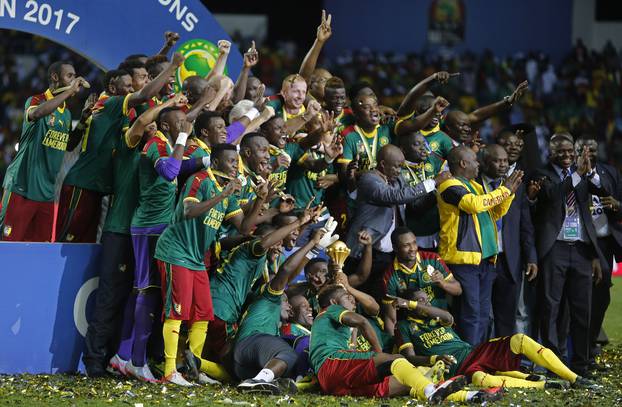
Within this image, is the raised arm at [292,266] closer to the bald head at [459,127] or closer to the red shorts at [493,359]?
the red shorts at [493,359]

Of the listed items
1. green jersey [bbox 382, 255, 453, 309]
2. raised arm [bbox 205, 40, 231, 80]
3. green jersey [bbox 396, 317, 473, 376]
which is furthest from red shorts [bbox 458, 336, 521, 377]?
raised arm [bbox 205, 40, 231, 80]

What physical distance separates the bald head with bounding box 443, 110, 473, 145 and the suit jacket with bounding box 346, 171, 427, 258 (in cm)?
100

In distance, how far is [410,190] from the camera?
10.0 meters

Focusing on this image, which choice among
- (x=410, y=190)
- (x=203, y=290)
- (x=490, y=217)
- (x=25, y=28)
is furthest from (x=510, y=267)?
(x=25, y=28)

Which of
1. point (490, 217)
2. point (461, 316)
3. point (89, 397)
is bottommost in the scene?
point (89, 397)

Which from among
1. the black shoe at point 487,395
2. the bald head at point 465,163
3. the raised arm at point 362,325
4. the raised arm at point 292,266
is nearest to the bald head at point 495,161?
the bald head at point 465,163

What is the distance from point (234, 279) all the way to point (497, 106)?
3.10 m

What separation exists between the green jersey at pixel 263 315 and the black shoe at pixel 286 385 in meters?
0.57

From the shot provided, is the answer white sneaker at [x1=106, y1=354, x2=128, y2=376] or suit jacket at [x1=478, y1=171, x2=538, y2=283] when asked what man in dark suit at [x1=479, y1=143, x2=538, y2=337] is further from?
white sneaker at [x1=106, y1=354, x2=128, y2=376]

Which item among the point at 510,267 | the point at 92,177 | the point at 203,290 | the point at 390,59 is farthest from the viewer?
the point at 390,59

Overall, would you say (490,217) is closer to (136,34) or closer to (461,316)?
(461,316)

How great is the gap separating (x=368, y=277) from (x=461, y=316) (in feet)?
2.63

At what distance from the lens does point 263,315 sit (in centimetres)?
929

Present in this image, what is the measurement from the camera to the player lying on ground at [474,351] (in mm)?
8953
